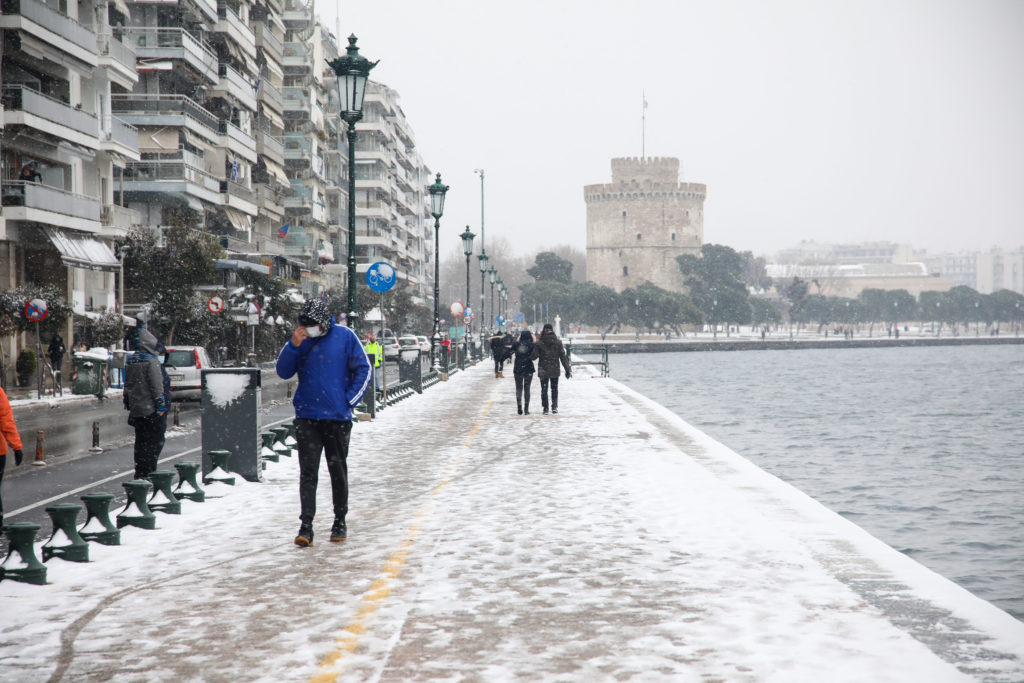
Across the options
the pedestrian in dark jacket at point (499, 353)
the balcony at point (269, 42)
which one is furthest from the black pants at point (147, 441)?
the balcony at point (269, 42)

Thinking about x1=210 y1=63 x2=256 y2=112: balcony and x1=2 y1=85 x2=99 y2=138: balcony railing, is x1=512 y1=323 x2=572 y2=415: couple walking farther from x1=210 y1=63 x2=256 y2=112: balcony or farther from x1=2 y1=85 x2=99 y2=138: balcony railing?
x1=210 y1=63 x2=256 y2=112: balcony

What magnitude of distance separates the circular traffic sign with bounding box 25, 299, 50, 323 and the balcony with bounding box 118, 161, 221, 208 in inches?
733

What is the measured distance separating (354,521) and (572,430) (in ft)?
28.6

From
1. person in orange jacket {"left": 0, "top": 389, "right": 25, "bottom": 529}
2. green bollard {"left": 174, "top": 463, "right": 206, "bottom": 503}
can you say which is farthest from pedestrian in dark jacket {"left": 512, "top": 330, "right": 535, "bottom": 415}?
person in orange jacket {"left": 0, "top": 389, "right": 25, "bottom": 529}

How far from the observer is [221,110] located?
54.3 metres

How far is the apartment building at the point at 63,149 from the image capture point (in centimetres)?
3228

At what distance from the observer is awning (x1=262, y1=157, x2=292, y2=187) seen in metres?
62.0

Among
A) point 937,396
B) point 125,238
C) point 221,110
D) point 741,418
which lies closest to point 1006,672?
point 741,418

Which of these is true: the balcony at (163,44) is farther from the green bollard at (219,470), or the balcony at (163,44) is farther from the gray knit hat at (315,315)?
the gray knit hat at (315,315)

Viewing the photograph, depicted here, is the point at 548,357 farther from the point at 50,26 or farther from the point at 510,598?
the point at 50,26

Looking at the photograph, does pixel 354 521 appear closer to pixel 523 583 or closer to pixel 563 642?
pixel 523 583

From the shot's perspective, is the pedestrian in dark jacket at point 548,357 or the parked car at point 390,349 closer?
the pedestrian in dark jacket at point 548,357

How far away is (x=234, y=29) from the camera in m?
53.5

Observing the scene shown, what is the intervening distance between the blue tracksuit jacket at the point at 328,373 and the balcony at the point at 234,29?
4724 centimetres
